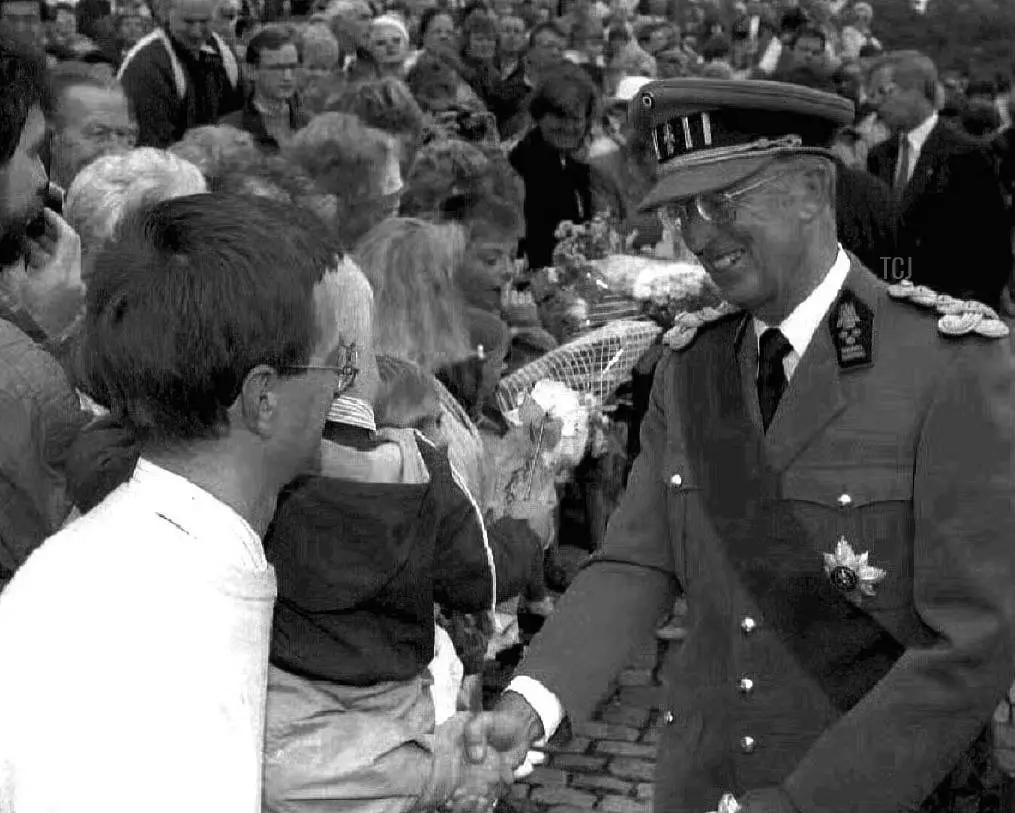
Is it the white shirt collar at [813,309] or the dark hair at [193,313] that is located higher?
the dark hair at [193,313]

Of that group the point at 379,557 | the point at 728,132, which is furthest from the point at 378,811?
the point at 728,132

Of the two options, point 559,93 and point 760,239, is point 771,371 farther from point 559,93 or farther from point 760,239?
point 559,93

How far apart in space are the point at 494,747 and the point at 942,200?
7516mm

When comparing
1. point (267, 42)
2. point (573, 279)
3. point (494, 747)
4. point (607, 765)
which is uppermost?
point (494, 747)

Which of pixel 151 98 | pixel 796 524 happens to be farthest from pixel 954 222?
A: pixel 796 524

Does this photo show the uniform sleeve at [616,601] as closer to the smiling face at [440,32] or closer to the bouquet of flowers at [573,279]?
the bouquet of flowers at [573,279]

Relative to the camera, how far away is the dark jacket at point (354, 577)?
2400 mm

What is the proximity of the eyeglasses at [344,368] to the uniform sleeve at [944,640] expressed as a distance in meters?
0.96

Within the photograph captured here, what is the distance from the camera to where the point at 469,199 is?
5.73 metres

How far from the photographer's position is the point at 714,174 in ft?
8.84

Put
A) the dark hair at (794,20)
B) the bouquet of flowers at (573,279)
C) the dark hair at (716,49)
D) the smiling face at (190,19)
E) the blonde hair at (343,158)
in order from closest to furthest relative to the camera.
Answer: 1. the blonde hair at (343,158)
2. the bouquet of flowers at (573,279)
3. the smiling face at (190,19)
4. the dark hair at (794,20)
5. the dark hair at (716,49)

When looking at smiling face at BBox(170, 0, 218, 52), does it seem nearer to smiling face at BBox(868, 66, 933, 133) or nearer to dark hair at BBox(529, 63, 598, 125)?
dark hair at BBox(529, 63, 598, 125)

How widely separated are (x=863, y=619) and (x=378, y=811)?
86 centimetres

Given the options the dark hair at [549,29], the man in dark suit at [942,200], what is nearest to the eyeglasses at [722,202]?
the man in dark suit at [942,200]
